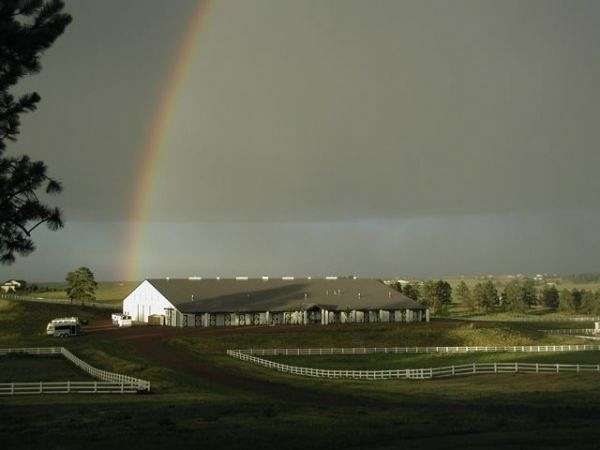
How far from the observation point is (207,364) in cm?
5838

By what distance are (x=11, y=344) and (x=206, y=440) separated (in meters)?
61.3

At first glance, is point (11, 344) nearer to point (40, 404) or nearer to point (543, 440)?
point (40, 404)

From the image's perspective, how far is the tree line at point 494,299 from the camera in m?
163

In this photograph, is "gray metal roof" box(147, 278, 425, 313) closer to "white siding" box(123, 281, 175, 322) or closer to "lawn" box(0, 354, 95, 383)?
"white siding" box(123, 281, 175, 322)

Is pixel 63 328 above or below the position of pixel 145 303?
below

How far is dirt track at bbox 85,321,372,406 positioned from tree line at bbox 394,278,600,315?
70.7 metres

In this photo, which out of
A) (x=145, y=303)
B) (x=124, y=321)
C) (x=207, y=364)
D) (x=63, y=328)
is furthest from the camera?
(x=145, y=303)

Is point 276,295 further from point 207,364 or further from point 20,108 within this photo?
point 20,108

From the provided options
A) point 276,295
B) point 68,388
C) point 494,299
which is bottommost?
point 68,388

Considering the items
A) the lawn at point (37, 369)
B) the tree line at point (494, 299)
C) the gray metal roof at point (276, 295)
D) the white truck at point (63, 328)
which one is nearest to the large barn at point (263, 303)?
the gray metal roof at point (276, 295)

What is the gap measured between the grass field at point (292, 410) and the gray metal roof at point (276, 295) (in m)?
34.7

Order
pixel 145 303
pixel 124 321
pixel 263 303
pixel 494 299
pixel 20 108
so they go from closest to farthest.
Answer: pixel 20 108 < pixel 124 321 < pixel 263 303 < pixel 145 303 < pixel 494 299

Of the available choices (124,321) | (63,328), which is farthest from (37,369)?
(124,321)

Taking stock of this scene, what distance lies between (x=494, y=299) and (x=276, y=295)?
77.6m
